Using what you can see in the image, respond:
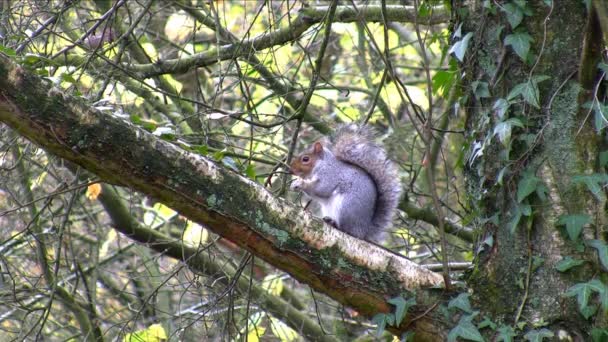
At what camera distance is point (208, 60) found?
3.25 metres

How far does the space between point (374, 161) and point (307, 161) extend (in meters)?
0.44

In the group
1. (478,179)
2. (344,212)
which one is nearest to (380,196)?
(344,212)

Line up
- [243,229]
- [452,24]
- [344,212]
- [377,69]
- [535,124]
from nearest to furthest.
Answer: [243,229], [535,124], [452,24], [344,212], [377,69]

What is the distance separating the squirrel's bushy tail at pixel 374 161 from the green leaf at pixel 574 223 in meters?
1.10

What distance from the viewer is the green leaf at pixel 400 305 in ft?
7.01

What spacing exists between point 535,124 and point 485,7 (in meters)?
0.40

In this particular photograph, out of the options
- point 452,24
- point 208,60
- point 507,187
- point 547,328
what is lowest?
point 547,328

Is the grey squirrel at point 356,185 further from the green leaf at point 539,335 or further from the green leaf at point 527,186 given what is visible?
the green leaf at point 539,335

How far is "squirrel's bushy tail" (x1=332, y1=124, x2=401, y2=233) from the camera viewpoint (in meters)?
3.24

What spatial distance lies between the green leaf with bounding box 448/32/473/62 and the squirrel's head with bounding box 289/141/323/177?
52.6 inches

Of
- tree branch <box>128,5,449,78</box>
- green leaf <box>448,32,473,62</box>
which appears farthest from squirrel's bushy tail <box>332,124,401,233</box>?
green leaf <box>448,32,473,62</box>

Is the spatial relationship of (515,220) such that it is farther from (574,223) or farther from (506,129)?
(506,129)

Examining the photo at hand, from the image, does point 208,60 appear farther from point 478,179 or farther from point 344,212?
point 478,179

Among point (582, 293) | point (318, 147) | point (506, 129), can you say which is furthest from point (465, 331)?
point (318, 147)
